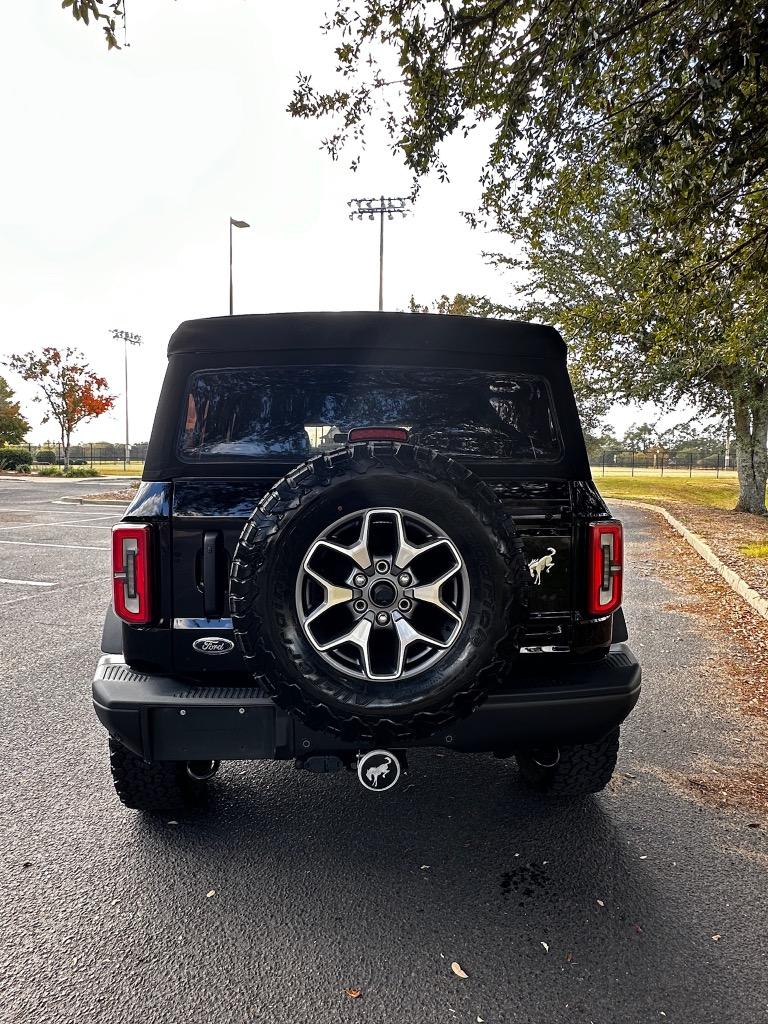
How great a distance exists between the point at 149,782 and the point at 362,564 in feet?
4.71

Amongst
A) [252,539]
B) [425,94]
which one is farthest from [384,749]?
[425,94]

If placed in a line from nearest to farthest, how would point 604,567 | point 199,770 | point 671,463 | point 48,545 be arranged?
point 604,567
point 199,770
point 48,545
point 671,463

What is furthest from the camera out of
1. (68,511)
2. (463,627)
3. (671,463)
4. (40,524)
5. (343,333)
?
(671,463)

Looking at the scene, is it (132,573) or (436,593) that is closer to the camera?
(436,593)

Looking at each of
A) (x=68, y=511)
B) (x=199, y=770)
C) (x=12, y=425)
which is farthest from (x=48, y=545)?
(x=12, y=425)

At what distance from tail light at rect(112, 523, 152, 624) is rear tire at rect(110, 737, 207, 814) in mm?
622

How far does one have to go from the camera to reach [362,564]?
2.21m

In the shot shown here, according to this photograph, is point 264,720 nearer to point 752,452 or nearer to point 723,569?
point 723,569

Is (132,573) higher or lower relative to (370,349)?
lower

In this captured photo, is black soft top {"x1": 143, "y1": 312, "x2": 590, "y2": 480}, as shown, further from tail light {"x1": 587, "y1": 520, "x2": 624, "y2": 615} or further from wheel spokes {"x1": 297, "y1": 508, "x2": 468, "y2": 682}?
wheel spokes {"x1": 297, "y1": 508, "x2": 468, "y2": 682}

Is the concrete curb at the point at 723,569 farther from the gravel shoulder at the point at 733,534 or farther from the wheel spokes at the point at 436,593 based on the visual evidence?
the wheel spokes at the point at 436,593

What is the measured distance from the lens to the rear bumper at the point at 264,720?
7.56ft

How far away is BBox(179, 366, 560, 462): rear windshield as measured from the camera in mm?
2707

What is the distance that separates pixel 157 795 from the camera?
2826 millimetres
